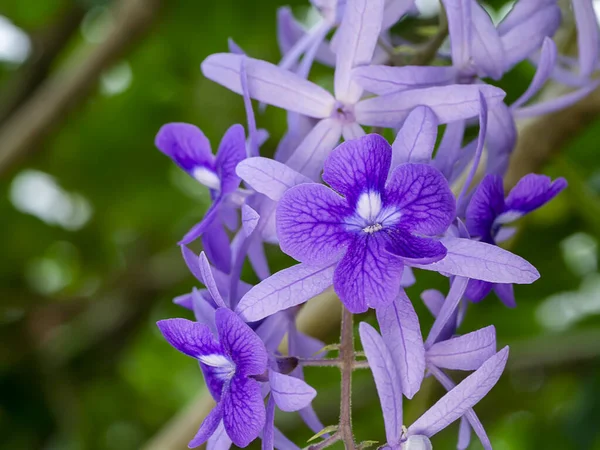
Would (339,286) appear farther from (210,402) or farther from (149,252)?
(149,252)

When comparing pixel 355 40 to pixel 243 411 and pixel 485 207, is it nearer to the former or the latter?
pixel 485 207

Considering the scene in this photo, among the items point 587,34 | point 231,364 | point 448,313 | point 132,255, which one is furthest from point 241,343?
point 132,255

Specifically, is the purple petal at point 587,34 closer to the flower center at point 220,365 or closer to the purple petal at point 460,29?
the purple petal at point 460,29

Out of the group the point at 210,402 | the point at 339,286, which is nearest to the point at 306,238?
the point at 339,286

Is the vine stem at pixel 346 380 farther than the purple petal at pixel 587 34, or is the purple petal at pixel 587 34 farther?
the purple petal at pixel 587 34

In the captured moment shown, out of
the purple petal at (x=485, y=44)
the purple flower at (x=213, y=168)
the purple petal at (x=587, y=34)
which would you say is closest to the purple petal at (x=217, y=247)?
the purple flower at (x=213, y=168)

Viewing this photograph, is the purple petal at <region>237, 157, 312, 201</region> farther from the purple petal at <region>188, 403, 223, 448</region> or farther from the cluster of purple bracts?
the purple petal at <region>188, 403, 223, 448</region>

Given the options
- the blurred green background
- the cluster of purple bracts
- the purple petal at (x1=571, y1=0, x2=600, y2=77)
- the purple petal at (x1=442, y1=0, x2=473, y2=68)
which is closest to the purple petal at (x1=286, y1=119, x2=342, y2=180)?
the cluster of purple bracts
